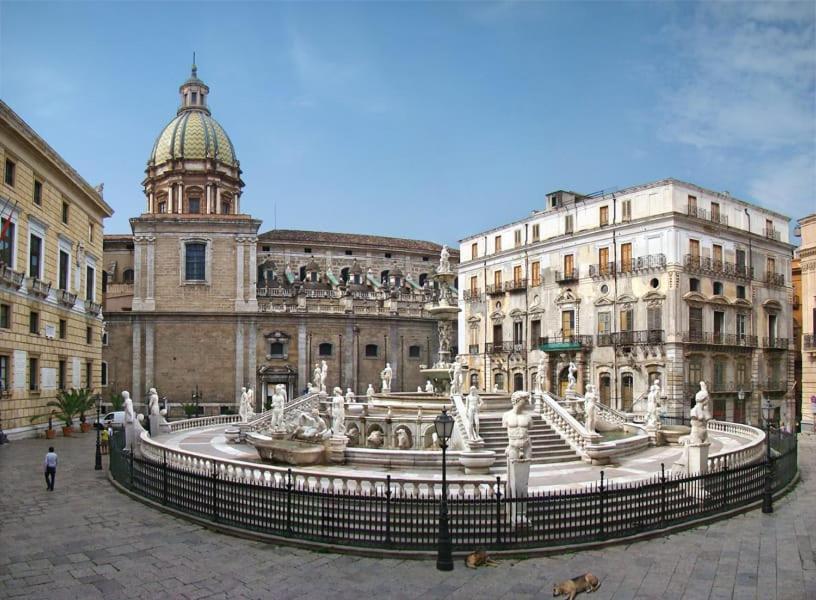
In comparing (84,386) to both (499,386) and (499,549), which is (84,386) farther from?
(499,549)

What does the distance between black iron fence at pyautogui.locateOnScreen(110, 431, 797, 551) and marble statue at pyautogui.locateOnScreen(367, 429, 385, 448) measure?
7.38 m

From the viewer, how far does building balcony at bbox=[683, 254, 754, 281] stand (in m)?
35.7

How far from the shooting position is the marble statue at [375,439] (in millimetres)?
20266

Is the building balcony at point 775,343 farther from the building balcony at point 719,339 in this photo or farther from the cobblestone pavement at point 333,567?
the cobblestone pavement at point 333,567

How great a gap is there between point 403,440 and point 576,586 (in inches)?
443

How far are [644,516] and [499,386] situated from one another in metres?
32.3

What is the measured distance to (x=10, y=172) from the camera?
25.2 metres

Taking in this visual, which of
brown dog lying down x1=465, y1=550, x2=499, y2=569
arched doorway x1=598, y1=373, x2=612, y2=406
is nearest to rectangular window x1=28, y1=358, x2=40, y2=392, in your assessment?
brown dog lying down x1=465, y1=550, x2=499, y2=569

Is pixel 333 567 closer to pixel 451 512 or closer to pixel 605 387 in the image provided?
pixel 451 512

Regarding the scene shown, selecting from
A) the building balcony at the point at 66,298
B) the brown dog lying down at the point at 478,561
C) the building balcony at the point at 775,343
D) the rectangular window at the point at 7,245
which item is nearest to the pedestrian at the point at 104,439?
the rectangular window at the point at 7,245

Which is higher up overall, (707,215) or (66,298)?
(707,215)

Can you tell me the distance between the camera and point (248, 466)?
13.4 m

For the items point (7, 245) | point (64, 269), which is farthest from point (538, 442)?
point (64, 269)

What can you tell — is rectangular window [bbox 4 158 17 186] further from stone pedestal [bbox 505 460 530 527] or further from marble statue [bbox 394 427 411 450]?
stone pedestal [bbox 505 460 530 527]
